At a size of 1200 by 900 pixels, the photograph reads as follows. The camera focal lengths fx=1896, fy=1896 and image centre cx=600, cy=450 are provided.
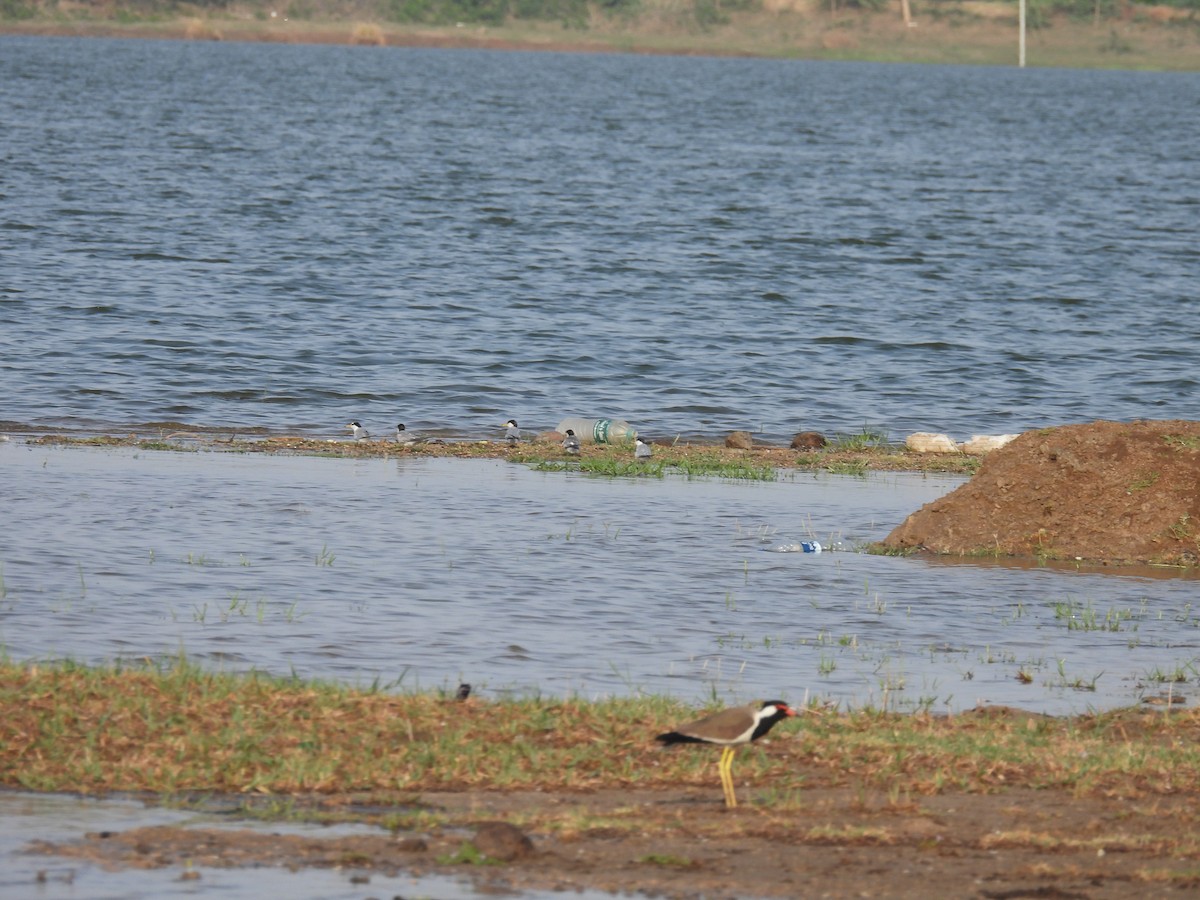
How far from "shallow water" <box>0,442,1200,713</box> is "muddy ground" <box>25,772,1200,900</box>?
2.12 m

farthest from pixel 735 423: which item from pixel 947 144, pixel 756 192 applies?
pixel 947 144

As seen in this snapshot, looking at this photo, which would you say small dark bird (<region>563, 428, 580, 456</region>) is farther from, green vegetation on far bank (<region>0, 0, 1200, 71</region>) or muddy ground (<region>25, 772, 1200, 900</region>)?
green vegetation on far bank (<region>0, 0, 1200, 71</region>)

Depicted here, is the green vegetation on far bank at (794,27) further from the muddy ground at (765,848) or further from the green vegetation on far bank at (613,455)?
the muddy ground at (765,848)

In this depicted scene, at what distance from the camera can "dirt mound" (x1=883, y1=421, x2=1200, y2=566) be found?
50.2ft

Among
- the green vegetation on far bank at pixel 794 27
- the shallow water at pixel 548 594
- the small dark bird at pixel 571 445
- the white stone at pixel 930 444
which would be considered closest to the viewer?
the shallow water at pixel 548 594

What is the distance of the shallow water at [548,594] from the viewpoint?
1117cm

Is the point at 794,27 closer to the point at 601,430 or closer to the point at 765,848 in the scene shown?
the point at 601,430

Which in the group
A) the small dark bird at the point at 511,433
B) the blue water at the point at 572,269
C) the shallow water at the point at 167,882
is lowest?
the blue water at the point at 572,269

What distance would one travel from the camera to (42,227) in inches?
1551

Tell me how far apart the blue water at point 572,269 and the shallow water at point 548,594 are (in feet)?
17.0

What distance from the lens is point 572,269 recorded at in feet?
126

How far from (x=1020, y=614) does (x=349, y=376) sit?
1361 cm

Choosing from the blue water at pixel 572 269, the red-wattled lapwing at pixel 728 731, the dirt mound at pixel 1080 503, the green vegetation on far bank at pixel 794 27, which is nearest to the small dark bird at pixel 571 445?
the blue water at pixel 572 269

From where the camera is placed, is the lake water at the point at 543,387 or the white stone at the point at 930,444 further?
the white stone at the point at 930,444
